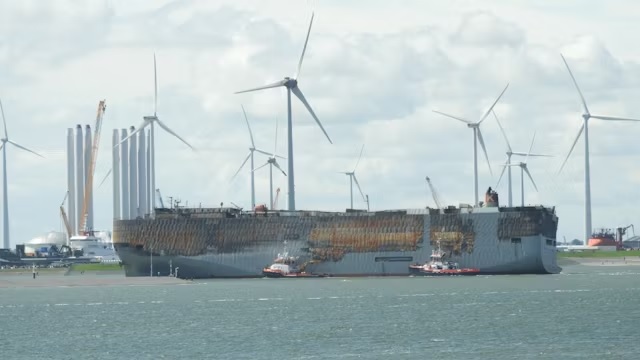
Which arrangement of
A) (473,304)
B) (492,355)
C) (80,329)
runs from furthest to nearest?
1. (473,304)
2. (80,329)
3. (492,355)

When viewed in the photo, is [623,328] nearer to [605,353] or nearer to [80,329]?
[605,353]

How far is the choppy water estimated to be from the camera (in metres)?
96.7

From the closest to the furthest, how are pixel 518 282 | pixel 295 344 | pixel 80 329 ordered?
1. pixel 295 344
2. pixel 80 329
3. pixel 518 282

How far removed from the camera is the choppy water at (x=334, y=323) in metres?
96.7

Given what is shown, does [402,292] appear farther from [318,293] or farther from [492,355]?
[492,355]

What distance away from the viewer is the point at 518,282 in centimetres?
18925

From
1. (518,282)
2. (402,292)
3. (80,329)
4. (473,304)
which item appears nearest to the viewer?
(80,329)

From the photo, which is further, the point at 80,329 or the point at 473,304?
the point at 473,304

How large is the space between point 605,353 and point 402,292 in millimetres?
74277

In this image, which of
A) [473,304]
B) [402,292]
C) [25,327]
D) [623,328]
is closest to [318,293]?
[402,292]

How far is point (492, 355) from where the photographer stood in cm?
9206

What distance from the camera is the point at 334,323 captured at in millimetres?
118375

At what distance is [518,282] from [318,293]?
113 feet

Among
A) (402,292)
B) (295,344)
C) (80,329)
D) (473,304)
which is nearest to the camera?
(295,344)
